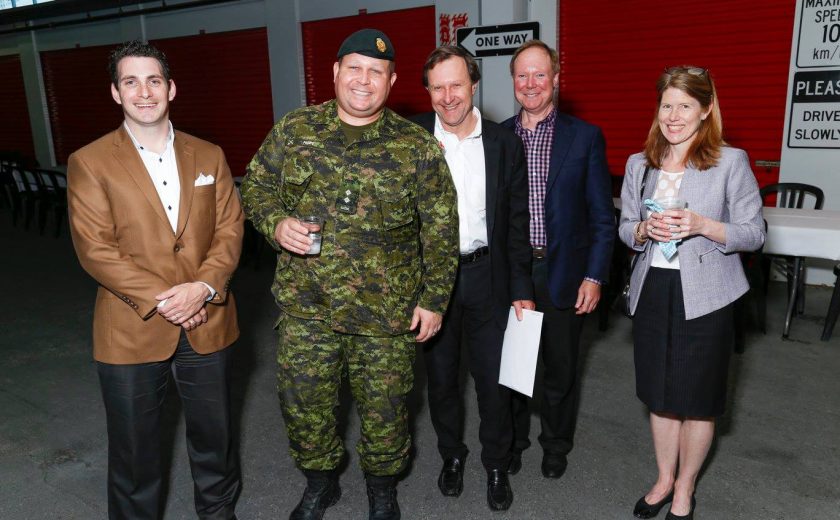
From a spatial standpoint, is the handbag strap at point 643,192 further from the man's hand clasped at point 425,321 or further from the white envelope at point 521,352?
the man's hand clasped at point 425,321

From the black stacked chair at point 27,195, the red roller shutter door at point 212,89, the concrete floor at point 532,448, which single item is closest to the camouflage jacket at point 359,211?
the concrete floor at point 532,448

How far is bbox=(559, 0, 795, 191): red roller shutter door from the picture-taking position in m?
5.79

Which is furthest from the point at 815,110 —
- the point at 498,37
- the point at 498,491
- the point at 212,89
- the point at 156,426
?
the point at 212,89

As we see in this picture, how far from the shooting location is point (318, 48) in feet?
27.7

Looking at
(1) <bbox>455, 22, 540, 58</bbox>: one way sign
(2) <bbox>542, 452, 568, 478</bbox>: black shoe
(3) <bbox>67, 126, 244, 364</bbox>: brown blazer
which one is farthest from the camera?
(1) <bbox>455, 22, 540, 58</bbox>: one way sign

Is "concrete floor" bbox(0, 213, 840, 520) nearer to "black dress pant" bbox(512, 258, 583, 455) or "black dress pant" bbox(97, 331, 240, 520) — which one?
"black dress pant" bbox(512, 258, 583, 455)

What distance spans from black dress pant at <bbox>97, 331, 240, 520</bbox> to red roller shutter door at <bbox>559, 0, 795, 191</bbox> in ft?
17.1

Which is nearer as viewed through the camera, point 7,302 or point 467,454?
point 467,454

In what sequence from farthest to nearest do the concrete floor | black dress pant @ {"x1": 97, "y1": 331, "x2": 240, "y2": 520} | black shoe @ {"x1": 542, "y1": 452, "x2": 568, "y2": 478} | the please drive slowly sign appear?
the please drive slowly sign, black shoe @ {"x1": 542, "y1": 452, "x2": 568, "y2": 478}, the concrete floor, black dress pant @ {"x1": 97, "y1": 331, "x2": 240, "y2": 520}

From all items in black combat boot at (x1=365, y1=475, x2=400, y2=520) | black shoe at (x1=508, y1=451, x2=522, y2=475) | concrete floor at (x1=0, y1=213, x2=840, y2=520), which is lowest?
concrete floor at (x1=0, y1=213, x2=840, y2=520)

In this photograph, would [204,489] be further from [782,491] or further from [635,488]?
[782,491]

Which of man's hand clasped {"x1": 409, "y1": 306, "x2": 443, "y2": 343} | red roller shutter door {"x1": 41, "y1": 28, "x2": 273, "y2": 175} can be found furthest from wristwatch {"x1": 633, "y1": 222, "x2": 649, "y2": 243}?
red roller shutter door {"x1": 41, "y1": 28, "x2": 273, "y2": 175}

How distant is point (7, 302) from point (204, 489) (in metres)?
4.77

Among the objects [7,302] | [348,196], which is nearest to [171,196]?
[348,196]
